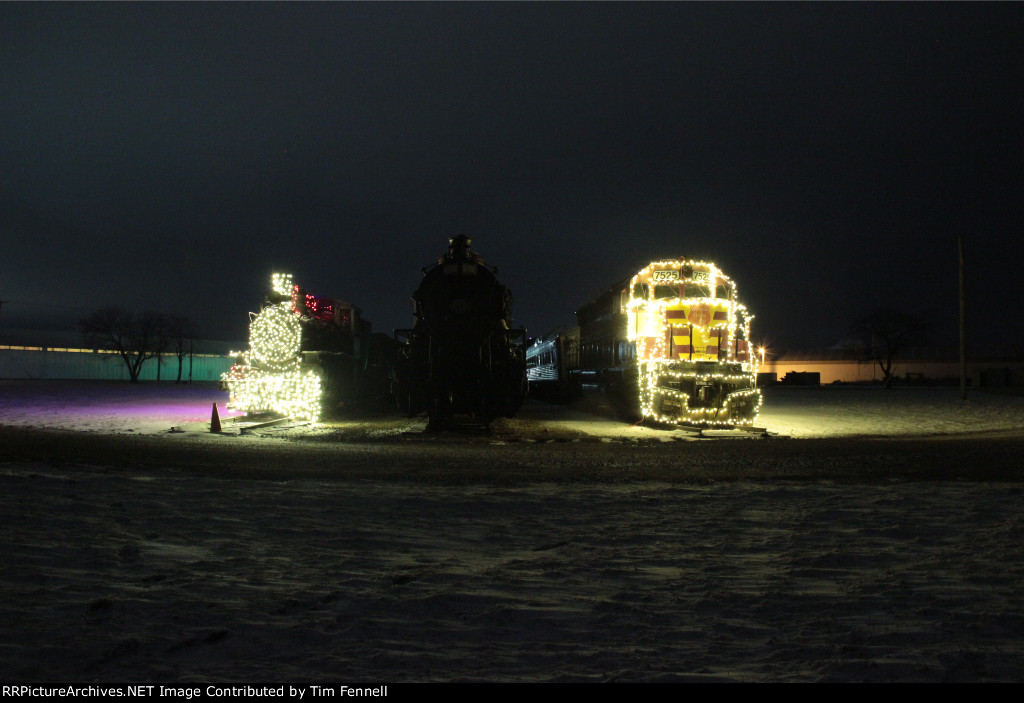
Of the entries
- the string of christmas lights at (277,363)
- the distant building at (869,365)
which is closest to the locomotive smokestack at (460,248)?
the string of christmas lights at (277,363)

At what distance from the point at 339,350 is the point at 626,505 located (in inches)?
690

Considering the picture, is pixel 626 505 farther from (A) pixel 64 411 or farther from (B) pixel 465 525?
(A) pixel 64 411

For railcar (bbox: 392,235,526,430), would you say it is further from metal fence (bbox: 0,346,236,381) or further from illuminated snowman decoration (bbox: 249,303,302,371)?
metal fence (bbox: 0,346,236,381)

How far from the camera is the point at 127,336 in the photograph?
77.6 meters

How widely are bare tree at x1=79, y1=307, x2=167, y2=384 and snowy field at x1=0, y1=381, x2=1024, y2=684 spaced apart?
7181 cm

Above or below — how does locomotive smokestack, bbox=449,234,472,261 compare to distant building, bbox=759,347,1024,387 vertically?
above

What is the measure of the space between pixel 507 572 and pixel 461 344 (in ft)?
40.8

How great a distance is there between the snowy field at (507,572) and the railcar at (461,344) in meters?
6.49

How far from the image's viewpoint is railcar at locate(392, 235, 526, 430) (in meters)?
17.6

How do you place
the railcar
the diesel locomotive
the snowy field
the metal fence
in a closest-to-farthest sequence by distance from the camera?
the snowy field → the railcar → the diesel locomotive → the metal fence

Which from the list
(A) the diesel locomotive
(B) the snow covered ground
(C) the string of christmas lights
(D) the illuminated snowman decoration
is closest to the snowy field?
(A) the diesel locomotive

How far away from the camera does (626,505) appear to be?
800cm

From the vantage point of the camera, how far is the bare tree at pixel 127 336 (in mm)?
76375

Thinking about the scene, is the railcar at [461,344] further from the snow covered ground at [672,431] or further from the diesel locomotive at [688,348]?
the diesel locomotive at [688,348]
